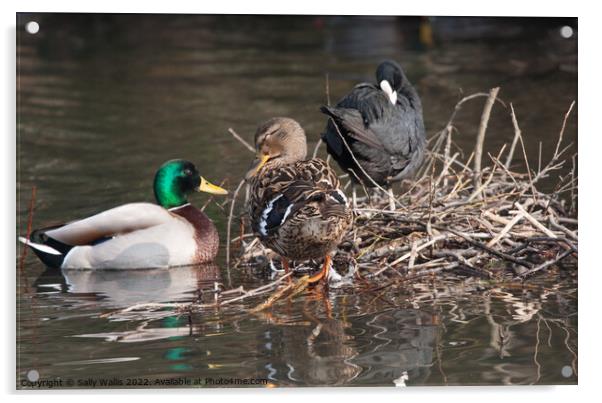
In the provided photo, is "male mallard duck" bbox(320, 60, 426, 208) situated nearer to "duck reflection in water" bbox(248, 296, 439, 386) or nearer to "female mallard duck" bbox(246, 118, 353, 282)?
"female mallard duck" bbox(246, 118, 353, 282)

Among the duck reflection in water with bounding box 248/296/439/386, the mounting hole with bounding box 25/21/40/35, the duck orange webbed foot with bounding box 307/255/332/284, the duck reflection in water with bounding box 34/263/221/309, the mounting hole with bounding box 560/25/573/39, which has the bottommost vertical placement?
the duck reflection in water with bounding box 248/296/439/386

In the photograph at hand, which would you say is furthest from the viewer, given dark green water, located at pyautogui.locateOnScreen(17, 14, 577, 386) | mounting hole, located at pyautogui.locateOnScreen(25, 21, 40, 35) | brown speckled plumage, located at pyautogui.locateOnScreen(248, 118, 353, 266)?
brown speckled plumage, located at pyautogui.locateOnScreen(248, 118, 353, 266)

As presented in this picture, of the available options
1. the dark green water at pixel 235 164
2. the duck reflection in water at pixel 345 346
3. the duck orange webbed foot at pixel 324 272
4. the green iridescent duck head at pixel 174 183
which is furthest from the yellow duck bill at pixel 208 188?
the duck reflection in water at pixel 345 346

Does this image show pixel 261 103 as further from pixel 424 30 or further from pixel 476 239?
pixel 476 239

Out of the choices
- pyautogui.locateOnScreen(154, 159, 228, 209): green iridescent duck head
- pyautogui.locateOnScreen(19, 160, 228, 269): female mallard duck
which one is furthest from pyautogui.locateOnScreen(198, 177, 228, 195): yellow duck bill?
pyautogui.locateOnScreen(19, 160, 228, 269): female mallard duck

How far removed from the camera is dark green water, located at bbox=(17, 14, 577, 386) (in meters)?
5.89

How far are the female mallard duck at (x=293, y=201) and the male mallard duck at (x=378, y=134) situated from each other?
0.41 meters

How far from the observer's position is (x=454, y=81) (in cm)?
1348

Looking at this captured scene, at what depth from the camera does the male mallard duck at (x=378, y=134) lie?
753 cm

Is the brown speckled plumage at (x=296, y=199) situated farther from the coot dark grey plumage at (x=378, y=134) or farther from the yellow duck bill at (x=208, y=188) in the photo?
the yellow duck bill at (x=208, y=188)

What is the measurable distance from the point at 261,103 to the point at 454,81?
7.33 feet

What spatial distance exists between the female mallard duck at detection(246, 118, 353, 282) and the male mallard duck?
16.1 inches

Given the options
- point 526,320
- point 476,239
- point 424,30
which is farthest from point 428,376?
point 424,30

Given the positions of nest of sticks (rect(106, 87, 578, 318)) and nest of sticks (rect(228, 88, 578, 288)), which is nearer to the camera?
nest of sticks (rect(106, 87, 578, 318))
